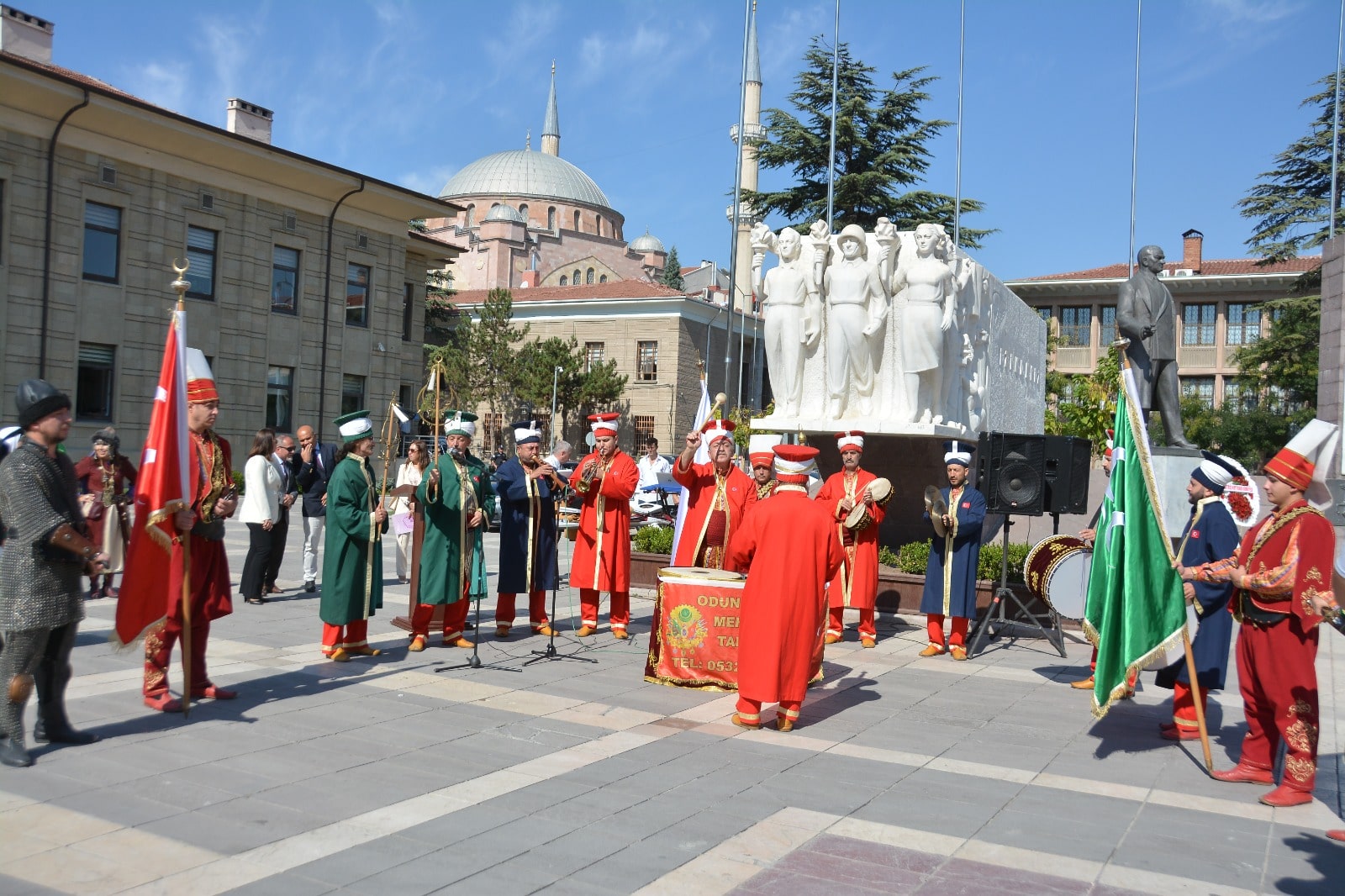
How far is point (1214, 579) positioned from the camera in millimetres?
6617

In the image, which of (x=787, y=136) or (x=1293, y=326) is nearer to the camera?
(x=787, y=136)

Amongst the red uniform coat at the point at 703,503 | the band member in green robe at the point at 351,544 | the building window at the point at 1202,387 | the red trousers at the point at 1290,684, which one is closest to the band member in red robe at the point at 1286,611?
the red trousers at the point at 1290,684

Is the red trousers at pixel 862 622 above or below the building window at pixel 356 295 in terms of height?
below

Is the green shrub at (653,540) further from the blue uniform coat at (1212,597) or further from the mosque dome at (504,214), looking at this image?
the mosque dome at (504,214)

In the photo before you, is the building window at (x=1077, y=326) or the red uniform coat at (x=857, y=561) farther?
the building window at (x=1077, y=326)

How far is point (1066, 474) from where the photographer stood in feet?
36.5

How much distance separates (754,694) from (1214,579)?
2.81 meters

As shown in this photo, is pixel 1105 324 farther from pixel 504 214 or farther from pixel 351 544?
pixel 351 544

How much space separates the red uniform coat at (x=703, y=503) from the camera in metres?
9.88

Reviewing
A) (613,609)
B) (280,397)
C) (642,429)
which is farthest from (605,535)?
(642,429)

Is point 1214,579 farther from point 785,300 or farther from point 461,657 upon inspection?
point 785,300

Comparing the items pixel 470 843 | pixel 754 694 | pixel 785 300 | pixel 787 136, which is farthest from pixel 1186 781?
pixel 787 136

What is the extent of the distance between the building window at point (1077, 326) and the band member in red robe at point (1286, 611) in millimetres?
51012

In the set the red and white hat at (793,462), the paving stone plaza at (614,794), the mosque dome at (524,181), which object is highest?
the mosque dome at (524,181)
